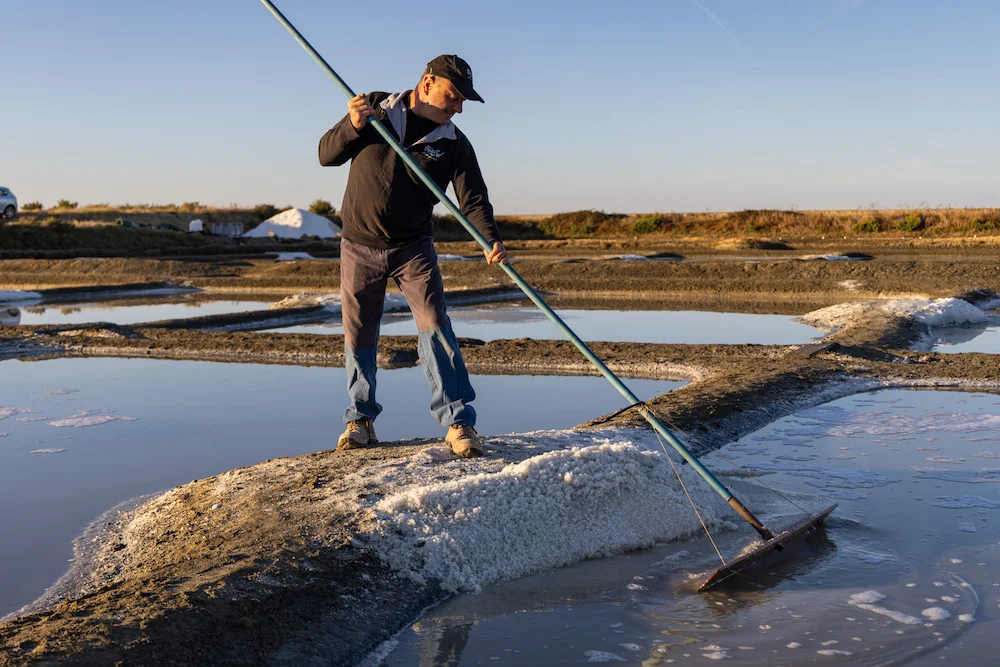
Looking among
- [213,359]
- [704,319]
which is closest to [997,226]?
[704,319]

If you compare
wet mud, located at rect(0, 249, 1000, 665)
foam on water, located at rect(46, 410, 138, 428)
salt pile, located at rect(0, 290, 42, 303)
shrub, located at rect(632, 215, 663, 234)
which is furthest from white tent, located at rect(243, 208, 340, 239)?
foam on water, located at rect(46, 410, 138, 428)

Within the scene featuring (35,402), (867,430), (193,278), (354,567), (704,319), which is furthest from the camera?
(193,278)

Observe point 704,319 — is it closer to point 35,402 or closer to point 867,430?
point 867,430

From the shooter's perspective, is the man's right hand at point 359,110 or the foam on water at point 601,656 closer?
the foam on water at point 601,656

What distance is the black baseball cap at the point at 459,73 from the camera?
3.47 meters

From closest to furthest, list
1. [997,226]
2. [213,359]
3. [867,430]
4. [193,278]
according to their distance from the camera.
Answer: [867,430] → [213,359] → [193,278] → [997,226]

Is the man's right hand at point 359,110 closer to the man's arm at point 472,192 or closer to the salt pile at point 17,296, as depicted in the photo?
the man's arm at point 472,192

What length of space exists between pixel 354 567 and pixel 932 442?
10.2 feet

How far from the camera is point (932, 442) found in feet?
15.6

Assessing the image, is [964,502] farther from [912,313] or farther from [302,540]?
[912,313]

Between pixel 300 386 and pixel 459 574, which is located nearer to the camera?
pixel 459 574

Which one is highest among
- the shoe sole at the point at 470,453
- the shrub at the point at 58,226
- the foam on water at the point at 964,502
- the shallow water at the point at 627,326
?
the shrub at the point at 58,226

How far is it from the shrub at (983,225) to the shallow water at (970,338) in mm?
22919

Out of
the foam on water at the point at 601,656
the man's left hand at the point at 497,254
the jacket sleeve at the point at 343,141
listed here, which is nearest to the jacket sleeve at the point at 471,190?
the man's left hand at the point at 497,254
